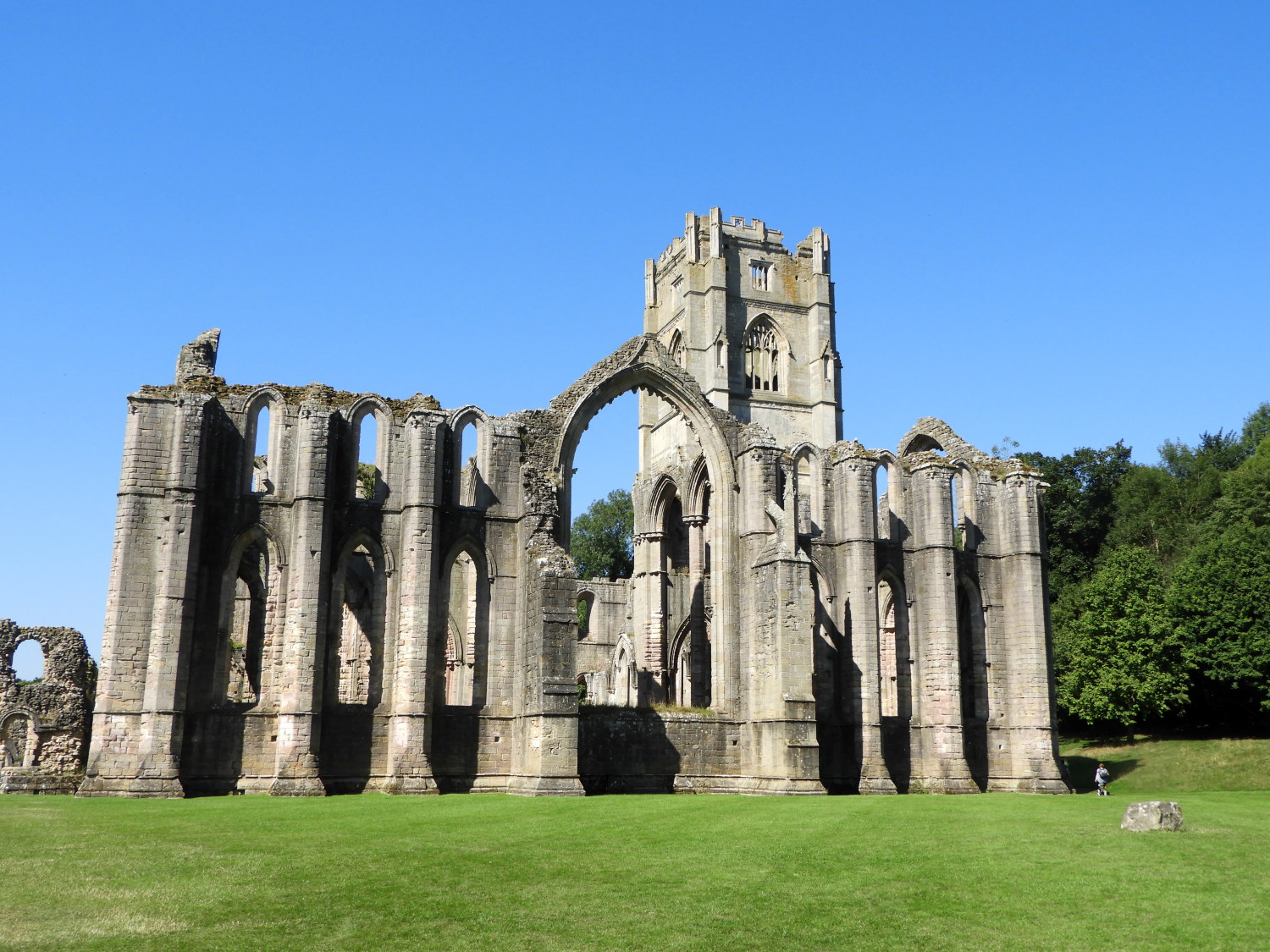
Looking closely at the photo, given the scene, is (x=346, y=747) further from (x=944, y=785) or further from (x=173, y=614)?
(x=944, y=785)

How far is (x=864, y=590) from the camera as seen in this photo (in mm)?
27531

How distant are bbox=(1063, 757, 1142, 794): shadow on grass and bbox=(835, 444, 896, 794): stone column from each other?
7.84 m

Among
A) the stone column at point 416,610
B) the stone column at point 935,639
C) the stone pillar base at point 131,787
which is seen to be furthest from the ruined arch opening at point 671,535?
Answer: the stone pillar base at point 131,787

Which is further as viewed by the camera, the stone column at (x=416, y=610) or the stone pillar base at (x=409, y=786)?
the stone column at (x=416, y=610)

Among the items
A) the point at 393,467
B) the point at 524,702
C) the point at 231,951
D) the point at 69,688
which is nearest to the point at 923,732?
the point at 524,702

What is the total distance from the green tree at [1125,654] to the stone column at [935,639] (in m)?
14.0

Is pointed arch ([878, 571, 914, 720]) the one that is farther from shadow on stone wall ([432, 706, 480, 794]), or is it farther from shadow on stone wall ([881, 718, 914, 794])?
shadow on stone wall ([432, 706, 480, 794])

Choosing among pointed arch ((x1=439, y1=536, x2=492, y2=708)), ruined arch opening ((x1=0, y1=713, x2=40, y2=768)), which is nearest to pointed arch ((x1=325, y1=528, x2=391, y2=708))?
pointed arch ((x1=439, y1=536, x2=492, y2=708))

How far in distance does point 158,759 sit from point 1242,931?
1817cm

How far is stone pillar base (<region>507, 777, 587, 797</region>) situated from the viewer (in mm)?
22453

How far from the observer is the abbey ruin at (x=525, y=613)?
74.1 ft

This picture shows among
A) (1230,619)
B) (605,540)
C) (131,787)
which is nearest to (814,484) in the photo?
(131,787)

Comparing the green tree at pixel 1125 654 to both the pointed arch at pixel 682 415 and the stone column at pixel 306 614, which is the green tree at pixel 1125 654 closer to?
the pointed arch at pixel 682 415

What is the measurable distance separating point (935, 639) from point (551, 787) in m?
10.6
